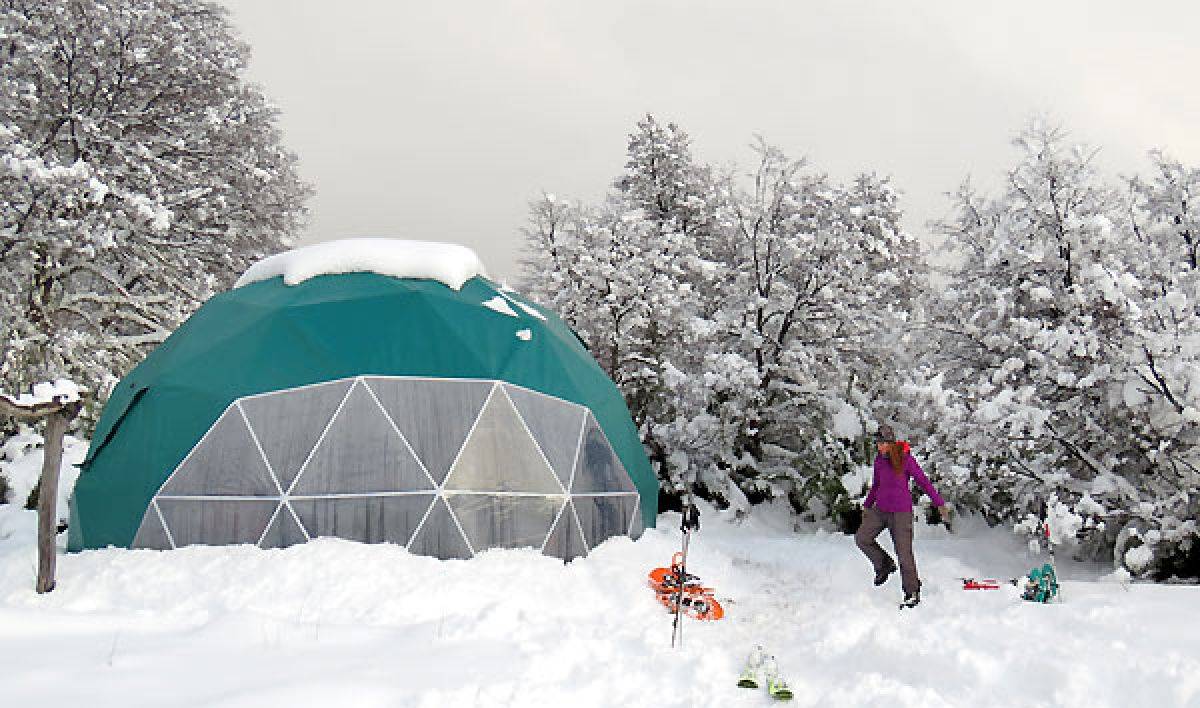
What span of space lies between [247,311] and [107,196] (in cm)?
731

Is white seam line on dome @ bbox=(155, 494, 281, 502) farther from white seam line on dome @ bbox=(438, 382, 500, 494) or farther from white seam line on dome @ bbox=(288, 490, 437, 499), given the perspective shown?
white seam line on dome @ bbox=(438, 382, 500, 494)

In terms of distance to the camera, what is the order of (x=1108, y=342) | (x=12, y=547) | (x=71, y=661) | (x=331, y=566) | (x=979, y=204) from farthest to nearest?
(x=979, y=204)
(x=12, y=547)
(x=1108, y=342)
(x=331, y=566)
(x=71, y=661)

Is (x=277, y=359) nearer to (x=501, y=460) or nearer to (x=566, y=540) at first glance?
(x=501, y=460)

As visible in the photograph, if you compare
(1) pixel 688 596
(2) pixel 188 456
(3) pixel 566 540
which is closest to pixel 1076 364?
(1) pixel 688 596

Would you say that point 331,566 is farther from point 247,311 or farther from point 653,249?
point 653,249

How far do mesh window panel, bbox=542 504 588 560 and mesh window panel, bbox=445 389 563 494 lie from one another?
1.16 ft

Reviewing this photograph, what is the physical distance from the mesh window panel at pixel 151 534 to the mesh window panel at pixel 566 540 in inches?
165

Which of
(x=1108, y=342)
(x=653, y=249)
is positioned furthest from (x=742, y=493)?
(x=1108, y=342)

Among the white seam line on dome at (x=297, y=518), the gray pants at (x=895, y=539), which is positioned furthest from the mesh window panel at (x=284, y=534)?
the gray pants at (x=895, y=539)

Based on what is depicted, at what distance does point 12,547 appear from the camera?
9180 mm

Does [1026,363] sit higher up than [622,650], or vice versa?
[1026,363]

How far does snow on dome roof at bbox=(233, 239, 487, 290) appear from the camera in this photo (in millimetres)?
9859

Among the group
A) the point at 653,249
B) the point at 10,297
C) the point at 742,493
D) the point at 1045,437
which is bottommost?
the point at 742,493

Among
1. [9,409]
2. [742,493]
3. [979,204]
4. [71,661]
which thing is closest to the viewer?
[71,661]
